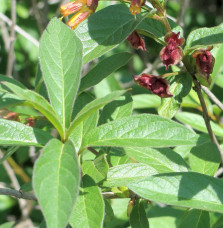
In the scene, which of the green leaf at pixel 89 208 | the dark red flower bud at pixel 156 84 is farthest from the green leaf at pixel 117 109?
the green leaf at pixel 89 208

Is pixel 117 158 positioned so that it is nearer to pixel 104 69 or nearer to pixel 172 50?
pixel 104 69

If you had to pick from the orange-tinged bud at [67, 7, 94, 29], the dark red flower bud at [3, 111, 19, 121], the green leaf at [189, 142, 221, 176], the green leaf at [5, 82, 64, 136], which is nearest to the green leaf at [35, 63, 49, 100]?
the dark red flower bud at [3, 111, 19, 121]

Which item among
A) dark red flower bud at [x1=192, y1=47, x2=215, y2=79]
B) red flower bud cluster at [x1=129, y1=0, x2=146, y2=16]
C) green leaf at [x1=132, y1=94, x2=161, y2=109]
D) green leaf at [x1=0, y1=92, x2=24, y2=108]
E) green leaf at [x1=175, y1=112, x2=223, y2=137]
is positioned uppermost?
red flower bud cluster at [x1=129, y1=0, x2=146, y2=16]

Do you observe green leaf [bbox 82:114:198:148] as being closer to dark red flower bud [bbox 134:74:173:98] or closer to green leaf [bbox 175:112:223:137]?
dark red flower bud [bbox 134:74:173:98]

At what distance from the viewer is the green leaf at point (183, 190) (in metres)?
0.75

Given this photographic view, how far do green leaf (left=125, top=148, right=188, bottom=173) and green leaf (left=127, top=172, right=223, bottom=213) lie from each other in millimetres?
197

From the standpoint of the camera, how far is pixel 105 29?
885 millimetres

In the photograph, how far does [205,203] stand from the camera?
0.78 m

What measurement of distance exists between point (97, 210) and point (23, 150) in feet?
3.37

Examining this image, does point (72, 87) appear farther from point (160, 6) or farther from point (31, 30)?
point (31, 30)

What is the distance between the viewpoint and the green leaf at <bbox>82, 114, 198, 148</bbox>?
79 centimetres

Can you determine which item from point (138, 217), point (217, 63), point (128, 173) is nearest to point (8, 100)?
point (128, 173)

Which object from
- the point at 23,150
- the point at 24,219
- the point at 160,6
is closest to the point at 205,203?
the point at 160,6

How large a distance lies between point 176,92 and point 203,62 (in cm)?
11
